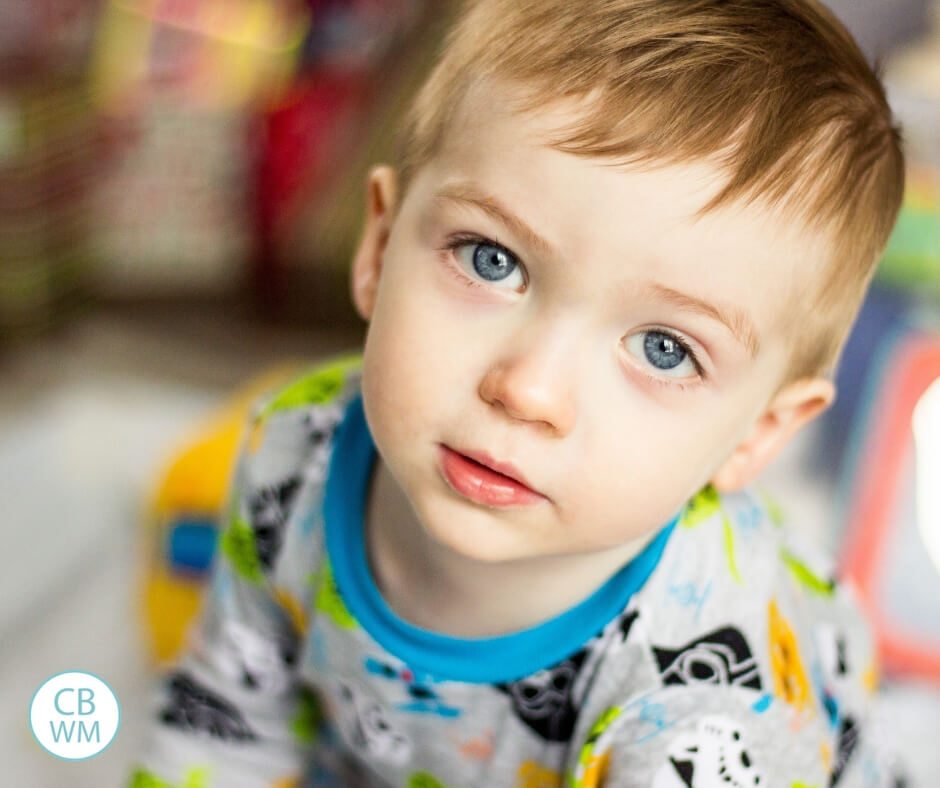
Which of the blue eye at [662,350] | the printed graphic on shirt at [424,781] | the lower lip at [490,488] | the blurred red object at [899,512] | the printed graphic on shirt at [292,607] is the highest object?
the blurred red object at [899,512]

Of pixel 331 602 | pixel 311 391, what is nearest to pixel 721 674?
pixel 331 602

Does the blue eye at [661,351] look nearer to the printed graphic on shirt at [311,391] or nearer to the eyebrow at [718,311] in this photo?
the eyebrow at [718,311]

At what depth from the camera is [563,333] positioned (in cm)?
46

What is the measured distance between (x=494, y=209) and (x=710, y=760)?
0.30 metres

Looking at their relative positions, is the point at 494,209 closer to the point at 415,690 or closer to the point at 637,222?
the point at 637,222

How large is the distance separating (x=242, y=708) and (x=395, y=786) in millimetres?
125

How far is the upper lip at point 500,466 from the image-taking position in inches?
18.8

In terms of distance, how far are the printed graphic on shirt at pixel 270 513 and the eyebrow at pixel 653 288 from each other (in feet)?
0.91

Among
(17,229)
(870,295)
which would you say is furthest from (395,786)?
(17,229)

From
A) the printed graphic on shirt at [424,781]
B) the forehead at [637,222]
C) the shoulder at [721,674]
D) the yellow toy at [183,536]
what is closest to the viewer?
the forehead at [637,222]

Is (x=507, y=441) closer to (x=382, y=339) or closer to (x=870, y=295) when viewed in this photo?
(x=382, y=339)

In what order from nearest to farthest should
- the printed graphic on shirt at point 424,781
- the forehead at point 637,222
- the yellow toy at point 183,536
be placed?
the forehead at point 637,222 < the printed graphic on shirt at point 424,781 < the yellow toy at point 183,536

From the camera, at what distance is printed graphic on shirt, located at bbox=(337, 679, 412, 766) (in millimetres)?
645

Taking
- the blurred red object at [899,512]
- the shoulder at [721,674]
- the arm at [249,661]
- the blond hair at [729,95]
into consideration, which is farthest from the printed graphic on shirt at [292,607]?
the blurred red object at [899,512]
